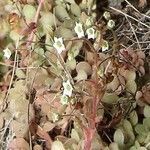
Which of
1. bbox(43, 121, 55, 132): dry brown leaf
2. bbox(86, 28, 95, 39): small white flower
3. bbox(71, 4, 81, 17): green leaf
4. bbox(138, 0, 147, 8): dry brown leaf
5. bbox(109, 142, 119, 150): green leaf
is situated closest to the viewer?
bbox(109, 142, 119, 150): green leaf

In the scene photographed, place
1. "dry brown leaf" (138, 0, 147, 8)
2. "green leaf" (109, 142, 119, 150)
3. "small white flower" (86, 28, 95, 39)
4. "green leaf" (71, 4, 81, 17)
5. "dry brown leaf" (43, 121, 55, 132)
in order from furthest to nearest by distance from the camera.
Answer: "dry brown leaf" (138, 0, 147, 8) → "green leaf" (71, 4, 81, 17) → "small white flower" (86, 28, 95, 39) → "dry brown leaf" (43, 121, 55, 132) → "green leaf" (109, 142, 119, 150)

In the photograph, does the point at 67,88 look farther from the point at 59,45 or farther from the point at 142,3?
the point at 142,3

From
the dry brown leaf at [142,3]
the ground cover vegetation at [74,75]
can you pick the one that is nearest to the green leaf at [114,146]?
the ground cover vegetation at [74,75]

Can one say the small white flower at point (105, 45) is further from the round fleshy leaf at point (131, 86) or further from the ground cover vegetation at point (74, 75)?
the round fleshy leaf at point (131, 86)

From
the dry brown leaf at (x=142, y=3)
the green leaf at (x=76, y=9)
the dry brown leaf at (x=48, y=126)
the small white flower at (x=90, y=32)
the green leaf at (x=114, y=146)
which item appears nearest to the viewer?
the green leaf at (x=114, y=146)

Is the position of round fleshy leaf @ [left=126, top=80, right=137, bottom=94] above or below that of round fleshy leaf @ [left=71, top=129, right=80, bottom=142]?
above

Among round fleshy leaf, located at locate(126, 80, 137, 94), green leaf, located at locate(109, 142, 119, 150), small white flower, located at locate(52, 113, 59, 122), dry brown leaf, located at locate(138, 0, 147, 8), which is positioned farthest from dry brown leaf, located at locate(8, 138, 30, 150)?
dry brown leaf, located at locate(138, 0, 147, 8)

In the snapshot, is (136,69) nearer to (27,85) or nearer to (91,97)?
(91,97)

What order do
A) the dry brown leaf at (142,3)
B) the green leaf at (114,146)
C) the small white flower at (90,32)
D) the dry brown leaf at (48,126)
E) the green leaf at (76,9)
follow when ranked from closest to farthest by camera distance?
the green leaf at (114,146) < the dry brown leaf at (48,126) < the small white flower at (90,32) < the green leaf at (76,9) < the dry brown leaf at (142,3)

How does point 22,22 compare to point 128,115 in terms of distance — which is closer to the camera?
point 128,115

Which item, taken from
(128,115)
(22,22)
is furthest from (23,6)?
(128,115)

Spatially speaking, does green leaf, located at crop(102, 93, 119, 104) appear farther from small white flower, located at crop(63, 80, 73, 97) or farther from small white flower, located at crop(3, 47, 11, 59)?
small white flower, located at crop(3, 47, 11, 59)
